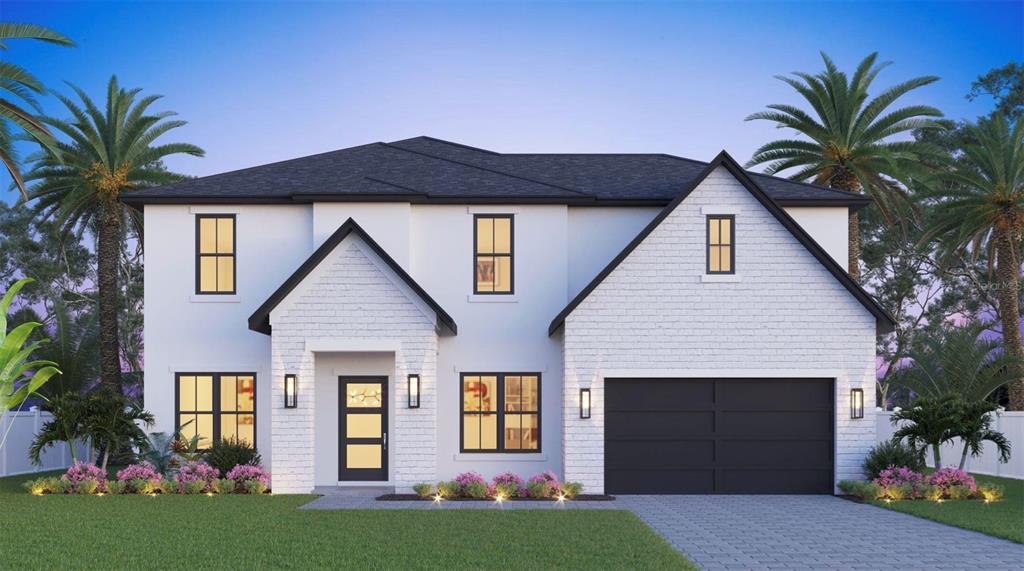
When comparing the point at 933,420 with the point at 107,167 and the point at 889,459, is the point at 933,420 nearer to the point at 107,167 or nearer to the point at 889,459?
the point at 889,459

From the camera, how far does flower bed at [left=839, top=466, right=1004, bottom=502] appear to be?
17.4 metres

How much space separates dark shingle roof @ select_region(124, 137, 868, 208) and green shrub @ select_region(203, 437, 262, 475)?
5382 millimetres

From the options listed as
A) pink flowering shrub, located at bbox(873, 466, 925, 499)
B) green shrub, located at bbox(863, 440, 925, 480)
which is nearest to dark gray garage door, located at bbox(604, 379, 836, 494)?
green shrub, located at bbox(863, 440, 925, 480)

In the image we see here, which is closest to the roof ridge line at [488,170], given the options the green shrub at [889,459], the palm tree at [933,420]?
the green shrub at [889,459]

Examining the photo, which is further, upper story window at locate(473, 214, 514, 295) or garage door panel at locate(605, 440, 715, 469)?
upper story window at locate(473, 214, 514, 295)

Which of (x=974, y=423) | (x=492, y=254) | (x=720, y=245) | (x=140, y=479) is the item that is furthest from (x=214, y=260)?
(x=974, y=423)

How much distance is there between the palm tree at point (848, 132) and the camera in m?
27.9

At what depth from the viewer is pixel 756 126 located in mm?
31750

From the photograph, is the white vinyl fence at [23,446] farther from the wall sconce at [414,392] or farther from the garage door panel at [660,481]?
the garage door panel at [660,481]

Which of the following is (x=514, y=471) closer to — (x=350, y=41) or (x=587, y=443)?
(x=587, y=443)

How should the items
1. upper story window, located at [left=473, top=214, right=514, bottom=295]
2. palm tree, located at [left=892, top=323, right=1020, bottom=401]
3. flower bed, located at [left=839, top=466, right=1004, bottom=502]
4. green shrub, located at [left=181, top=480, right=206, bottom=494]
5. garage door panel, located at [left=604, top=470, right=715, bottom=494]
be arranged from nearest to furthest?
flower bed, located at [left=839, top=466, right=1004, bottom=502]
green shrub, located at [left=181, top=480, right=206, bottom=494]
garage door panel, located at [left=604, top=470, right=715, bottom=494]
upper story window, located at [left=473, top=214, right=514, bottom=295]
palm tree, located at [left=892, top=323, right=1020, bottom=401]

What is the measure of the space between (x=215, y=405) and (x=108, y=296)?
31.0 ft

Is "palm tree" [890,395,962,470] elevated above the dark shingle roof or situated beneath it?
situated beneath

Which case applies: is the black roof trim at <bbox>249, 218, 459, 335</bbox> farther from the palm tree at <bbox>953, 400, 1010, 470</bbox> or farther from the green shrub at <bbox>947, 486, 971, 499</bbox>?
the palm tree at <bbox>953, 400, 1010, 470</bbox>
